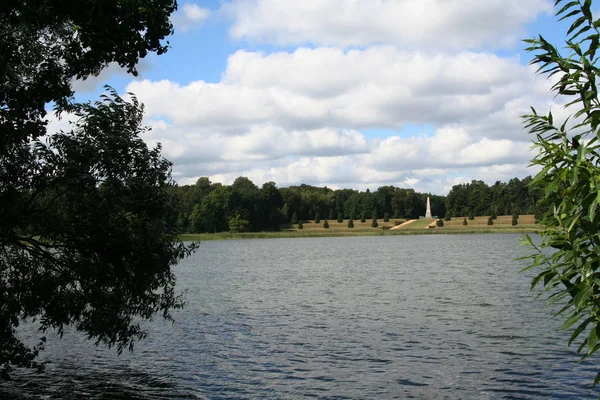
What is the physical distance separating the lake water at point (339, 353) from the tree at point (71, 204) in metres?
3.54

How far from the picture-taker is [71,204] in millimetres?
14086

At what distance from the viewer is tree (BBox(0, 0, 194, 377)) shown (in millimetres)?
12258

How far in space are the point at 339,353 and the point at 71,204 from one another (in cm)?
1115

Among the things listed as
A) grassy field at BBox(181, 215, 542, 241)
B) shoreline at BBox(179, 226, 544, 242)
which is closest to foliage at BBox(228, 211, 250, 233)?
shoreline at BBox(179, 226, 544, 242)

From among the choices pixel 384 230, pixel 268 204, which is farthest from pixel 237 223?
pixel 384 230

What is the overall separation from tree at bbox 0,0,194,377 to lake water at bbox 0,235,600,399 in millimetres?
3541

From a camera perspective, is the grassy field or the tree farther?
the grassy field

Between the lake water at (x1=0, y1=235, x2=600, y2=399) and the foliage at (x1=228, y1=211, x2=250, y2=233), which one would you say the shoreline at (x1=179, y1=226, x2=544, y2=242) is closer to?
the foliage at (x1=228, y1=211, x2=250, y2=233)

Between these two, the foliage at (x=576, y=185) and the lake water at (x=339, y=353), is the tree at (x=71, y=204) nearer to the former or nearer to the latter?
the lake water at (x=339, y=353)

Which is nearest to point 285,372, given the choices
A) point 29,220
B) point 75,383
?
Result: point 75,383

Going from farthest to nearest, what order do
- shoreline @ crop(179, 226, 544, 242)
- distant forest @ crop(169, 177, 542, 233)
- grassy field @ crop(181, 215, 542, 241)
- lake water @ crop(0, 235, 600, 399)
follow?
1. distant forest @ crop(169, 177, 542, 233)
2. shoreline @ crop(179, 226, 544, 242)
3. grassy field @ crop(181, 215, 542, 241)
4. lake water @ crop(0, 235, 600, 399)

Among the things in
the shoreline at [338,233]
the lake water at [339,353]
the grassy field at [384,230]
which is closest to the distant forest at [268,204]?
the grassy field at [384,230]

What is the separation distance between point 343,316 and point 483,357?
9.48 metres

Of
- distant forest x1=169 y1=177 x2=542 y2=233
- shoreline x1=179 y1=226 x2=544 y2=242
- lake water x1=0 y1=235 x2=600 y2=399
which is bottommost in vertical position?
lake water x1=0 y1=235 x2=600 y2=399
